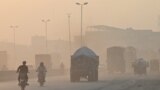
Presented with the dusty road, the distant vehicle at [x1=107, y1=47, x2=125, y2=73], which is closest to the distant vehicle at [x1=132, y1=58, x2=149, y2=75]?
the distant vehicle at [x1=107, y1=47, x2=125, y2=73]

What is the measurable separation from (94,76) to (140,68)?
24.7 meters

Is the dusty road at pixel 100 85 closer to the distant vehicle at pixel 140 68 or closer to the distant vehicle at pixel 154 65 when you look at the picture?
the distant vehicle at pixel 140 68

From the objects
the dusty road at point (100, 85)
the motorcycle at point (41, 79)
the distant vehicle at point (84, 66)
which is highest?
the distant vehicle at point (84, 66)

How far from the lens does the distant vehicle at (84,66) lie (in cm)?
4912

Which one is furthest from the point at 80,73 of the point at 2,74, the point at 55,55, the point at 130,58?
the point at 55,55

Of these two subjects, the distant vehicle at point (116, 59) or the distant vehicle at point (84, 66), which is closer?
the distant vehicle at point (84, 66)

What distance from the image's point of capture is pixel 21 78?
1283 inches

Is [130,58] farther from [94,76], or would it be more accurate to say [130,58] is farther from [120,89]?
[120,89]

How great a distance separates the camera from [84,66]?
49.2m

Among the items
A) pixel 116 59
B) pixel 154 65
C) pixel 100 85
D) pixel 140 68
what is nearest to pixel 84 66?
pixel 100 85

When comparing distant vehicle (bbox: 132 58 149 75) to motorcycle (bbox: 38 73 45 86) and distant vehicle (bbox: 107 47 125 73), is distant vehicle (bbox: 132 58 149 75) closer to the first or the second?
distant vehicle (bbox: 107 47 125 73)

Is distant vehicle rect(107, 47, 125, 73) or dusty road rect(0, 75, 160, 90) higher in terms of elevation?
distant vehicle rect(107, 47, 125, 73)

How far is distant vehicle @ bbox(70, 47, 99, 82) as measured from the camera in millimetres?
49125

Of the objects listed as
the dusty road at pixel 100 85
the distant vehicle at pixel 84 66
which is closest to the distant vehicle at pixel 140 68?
the distant vehicle at pixel 84 66
